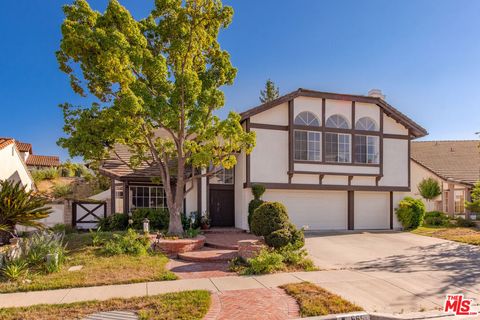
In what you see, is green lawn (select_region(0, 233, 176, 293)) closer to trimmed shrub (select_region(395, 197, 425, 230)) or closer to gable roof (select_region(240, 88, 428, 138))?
gable roof (select_region(240, 88, 428, 138))

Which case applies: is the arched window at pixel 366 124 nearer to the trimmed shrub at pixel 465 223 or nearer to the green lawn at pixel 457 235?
the green lawn at pixel 457 235

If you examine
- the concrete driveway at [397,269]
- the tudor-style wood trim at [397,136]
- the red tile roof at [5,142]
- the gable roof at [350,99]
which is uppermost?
the gable roof at [350,99]

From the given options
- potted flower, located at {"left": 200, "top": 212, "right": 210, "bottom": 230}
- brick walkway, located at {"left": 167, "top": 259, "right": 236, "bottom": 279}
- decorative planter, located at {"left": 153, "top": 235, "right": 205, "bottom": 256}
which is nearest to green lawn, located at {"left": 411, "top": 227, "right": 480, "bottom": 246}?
potted flower, located at {"left": 200, "top": 212, "right": 210, "bottom": 230}

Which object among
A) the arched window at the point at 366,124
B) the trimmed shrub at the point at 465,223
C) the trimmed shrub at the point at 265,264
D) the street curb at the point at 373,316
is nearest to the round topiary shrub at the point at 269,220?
the trimmed shrub at the point at 265,264

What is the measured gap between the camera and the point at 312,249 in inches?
483

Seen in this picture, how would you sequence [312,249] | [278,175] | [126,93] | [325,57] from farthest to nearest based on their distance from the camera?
[278,175], [325,57], [312,249], [126,93]

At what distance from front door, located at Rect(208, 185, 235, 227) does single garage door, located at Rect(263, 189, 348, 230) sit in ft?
7.10

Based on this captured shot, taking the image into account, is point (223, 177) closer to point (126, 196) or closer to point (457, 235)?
point (126, 196)

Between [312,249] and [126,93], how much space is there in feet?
28.9

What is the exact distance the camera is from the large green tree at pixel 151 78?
37.3 feet

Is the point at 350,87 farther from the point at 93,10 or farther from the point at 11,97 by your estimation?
the point at 11,97

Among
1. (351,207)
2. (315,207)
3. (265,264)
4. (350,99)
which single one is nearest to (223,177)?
(315,207)

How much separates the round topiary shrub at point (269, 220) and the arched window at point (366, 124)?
9.74 m

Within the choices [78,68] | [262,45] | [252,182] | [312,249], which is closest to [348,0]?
[262,45]
